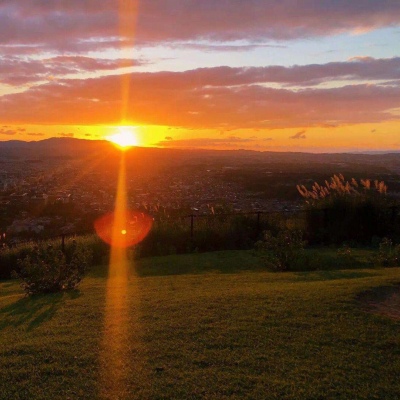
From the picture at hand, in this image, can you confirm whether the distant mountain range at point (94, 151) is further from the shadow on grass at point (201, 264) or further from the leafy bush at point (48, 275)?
the leafy bush at point (48, 275)

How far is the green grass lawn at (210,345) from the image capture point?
4.59 m

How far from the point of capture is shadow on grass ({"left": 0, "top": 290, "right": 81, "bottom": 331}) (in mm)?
6941

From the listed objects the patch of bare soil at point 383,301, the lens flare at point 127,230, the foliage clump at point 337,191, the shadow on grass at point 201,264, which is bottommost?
the shadow on grass at point 201,264

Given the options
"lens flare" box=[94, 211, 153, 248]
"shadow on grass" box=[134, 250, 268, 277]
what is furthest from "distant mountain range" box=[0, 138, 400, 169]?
"shadow on grass" box=[134, 250, 268, 277]

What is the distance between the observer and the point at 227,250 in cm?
1440

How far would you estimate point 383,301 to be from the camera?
23.1 feet

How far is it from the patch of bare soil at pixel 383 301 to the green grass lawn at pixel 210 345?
0.13 meters

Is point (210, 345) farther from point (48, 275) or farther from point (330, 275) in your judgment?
point (330, 275)

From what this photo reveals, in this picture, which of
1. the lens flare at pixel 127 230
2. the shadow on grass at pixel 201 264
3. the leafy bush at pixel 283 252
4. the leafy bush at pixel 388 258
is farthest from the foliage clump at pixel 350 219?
the lens flare at pixel 127 230

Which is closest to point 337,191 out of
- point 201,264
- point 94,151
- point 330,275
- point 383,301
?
point 201,264

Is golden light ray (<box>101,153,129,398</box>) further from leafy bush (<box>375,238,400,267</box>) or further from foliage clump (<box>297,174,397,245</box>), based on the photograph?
foliage clump (<box>297,174,397,245</box>)

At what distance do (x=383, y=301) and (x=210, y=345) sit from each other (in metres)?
2.89

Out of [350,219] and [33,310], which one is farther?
[350,219]

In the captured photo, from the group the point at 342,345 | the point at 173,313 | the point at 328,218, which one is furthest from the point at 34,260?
the point at 328,218
